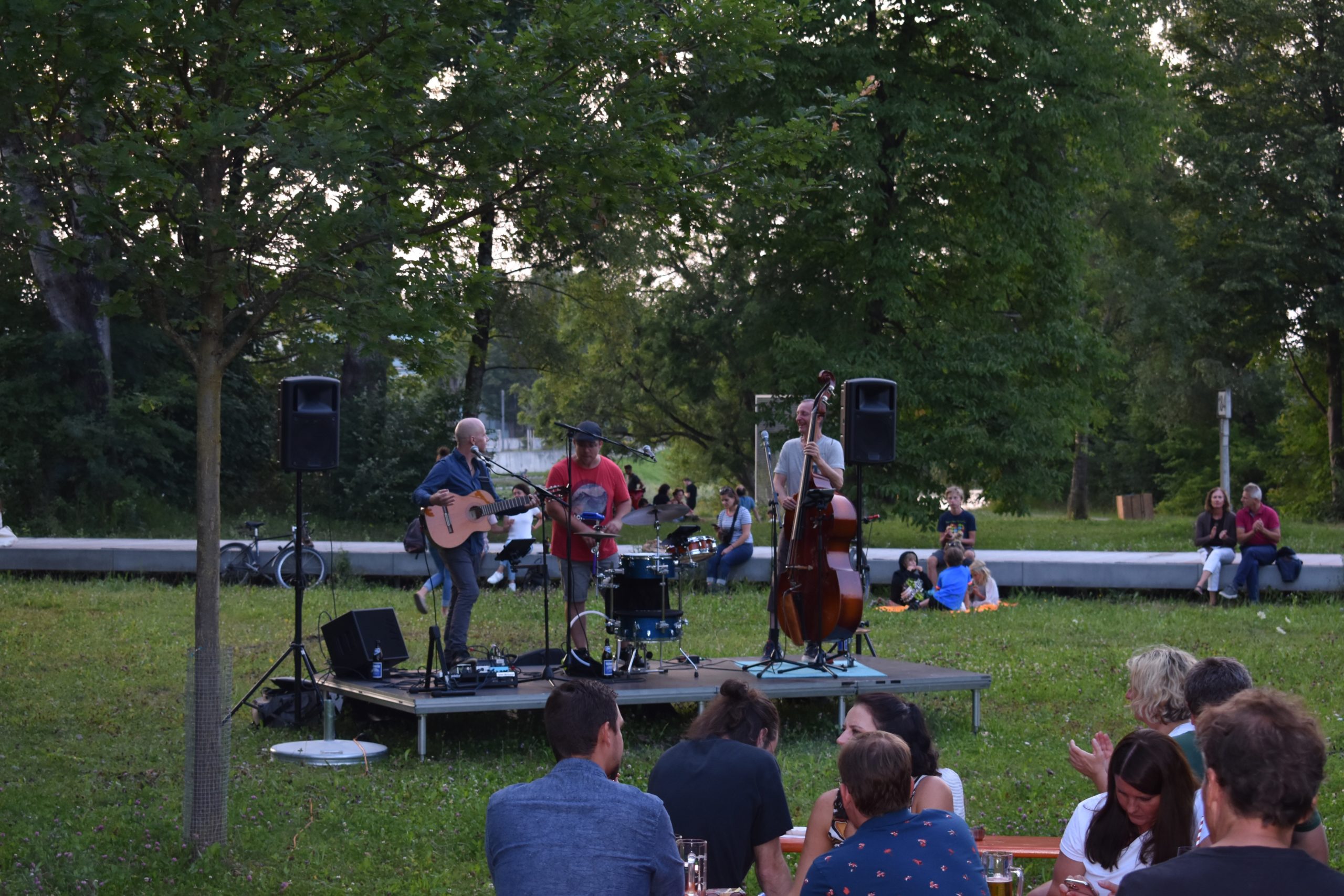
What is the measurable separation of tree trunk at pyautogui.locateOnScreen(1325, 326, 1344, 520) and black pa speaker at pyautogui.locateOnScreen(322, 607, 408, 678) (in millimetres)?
26107

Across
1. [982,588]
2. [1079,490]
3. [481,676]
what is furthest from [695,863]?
[1079,490]

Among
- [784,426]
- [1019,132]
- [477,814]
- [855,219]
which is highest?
[1019,132]

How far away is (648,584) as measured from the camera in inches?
355

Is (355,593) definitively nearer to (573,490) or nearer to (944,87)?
(573,490)

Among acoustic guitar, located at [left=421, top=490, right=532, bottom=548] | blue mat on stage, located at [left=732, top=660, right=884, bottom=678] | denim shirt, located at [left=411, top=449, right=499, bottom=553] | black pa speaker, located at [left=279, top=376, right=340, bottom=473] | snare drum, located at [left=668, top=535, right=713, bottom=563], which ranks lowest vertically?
blue mat on stage, located at [left=732, top=660, right=884, bottom=678]

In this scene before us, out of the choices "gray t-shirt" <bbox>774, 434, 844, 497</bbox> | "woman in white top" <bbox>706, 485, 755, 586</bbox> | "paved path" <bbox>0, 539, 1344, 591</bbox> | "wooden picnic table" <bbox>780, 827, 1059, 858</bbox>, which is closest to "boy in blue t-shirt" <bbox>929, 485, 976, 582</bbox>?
"paved path" <bbox>0, 539, 1344, 591</bbox>

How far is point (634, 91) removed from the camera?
22.6 feet

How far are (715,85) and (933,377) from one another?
1377 cm

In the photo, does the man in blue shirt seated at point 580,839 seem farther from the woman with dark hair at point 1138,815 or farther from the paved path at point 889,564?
the paved path at point 889,564

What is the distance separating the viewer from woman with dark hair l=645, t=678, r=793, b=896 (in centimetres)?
427

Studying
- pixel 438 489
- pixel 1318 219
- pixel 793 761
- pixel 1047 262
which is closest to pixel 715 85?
pixel 438 489

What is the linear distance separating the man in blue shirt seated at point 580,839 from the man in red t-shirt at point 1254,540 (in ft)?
44.8

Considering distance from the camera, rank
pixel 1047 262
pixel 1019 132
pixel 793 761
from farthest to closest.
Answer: pixel 1047 262, pixel 1019 132, pixel 793 761

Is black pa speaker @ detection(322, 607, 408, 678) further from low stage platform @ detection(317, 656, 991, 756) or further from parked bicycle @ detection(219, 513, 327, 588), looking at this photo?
parked bicycle @ detection(219, 513, 327, 588)
